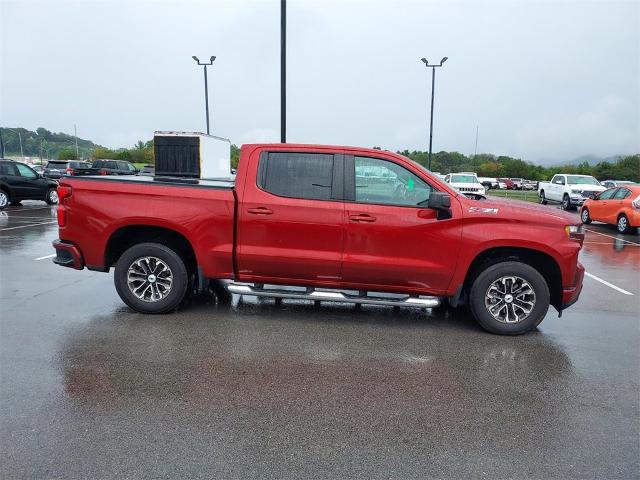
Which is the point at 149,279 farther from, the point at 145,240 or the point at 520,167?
the point at 520,167

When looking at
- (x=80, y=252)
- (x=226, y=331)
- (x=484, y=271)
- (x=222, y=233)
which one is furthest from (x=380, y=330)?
(x=80, y=252)

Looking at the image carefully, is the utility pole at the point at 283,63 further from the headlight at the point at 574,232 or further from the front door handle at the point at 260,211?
the headlight at the point at 574,232

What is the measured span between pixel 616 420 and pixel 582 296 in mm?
3977

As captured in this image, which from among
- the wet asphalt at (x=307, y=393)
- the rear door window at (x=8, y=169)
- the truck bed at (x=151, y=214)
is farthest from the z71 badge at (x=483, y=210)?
the rear door window at (x=8, y=169)

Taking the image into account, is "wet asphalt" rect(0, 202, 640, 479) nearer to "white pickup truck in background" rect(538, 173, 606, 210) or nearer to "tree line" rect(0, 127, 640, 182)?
"white pickup truck in background" rect(538, 173, 606, 210)

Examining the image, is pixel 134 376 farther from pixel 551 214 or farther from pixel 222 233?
pixel 551 214

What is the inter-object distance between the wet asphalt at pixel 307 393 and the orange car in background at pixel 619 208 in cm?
1029

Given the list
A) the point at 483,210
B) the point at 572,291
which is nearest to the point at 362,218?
the point at 483,210

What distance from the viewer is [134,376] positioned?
3906 mm

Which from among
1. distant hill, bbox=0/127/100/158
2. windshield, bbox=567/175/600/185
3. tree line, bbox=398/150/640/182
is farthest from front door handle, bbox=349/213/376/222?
distant hill, bbox=0/127/100/158

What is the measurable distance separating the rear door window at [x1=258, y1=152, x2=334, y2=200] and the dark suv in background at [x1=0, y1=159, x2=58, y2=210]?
15.4 meters

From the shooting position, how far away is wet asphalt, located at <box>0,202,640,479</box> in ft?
9.37

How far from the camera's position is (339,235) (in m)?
5.06

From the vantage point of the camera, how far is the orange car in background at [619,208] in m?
14.4
